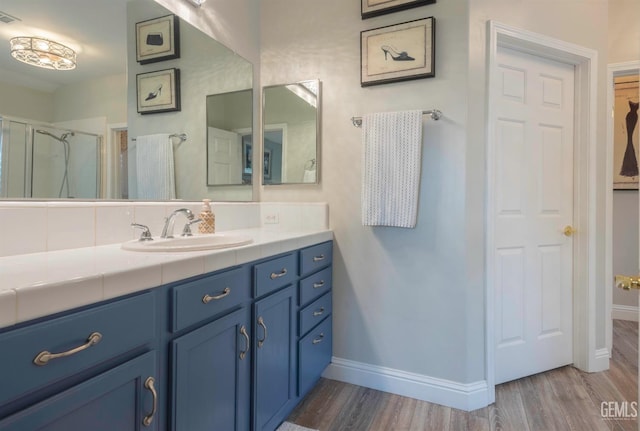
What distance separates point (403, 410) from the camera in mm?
1786

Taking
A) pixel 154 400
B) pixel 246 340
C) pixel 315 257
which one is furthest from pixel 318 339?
pixel 154 400

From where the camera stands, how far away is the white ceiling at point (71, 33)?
1.09 m

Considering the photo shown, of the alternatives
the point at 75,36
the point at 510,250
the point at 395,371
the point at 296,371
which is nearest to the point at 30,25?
the point at 75,36

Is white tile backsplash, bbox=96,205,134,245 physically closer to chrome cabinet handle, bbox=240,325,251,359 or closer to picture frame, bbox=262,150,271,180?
chrome cabinet handle, bbox=240,325,251,359

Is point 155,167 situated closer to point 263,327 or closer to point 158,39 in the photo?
point 158,39

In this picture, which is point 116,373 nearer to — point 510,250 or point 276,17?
point 510,250

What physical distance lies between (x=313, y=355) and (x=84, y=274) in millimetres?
1349

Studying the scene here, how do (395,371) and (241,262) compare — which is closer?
(241,262)

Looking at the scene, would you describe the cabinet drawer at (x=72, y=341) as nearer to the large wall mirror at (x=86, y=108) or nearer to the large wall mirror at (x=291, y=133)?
the large wall mirror at (x=86, y=108)

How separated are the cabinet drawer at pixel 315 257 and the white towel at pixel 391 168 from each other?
11.1 inches

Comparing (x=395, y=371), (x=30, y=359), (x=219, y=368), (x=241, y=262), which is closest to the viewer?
(x=30, y=359)

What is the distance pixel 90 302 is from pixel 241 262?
0.55 metres

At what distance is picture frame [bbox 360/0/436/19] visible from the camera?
185cm

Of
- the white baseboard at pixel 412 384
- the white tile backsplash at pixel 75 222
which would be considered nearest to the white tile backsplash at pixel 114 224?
the white tile backsplash at pixel 75 222
